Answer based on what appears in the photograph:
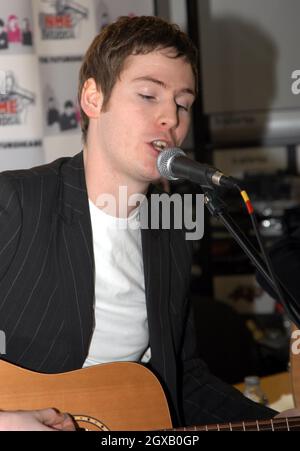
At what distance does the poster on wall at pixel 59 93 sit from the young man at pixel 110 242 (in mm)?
971

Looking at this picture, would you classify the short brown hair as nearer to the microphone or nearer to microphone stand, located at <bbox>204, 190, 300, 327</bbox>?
the microphone

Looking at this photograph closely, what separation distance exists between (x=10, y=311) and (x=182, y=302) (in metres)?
0.45

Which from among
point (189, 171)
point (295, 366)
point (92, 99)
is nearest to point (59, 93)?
point (92, 99)

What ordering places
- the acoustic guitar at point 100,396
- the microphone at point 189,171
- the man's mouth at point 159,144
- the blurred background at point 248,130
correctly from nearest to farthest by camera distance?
1. the microphone at point 189,171
2. the acoustic guitar at point 100,396
3. the man's mouth at point 159,144
4. the blurred background at point 248,130

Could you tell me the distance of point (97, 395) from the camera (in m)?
1.34

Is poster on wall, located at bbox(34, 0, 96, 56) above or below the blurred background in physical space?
above

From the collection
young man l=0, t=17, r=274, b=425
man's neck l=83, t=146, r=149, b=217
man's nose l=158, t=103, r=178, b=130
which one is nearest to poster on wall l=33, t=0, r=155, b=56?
young man l=0, t=17, r=274, b=425

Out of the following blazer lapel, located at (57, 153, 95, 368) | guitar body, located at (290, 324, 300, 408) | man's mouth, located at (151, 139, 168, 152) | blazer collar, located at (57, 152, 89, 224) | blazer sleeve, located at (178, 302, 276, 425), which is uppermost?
man's mouth, located at (151, 139, 168, 152)

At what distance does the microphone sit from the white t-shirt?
377mm

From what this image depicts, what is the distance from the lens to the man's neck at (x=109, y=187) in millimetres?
1498

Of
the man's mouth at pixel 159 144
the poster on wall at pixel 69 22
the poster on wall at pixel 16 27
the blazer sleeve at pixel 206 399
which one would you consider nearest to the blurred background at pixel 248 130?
the poster on wall at pixel 69 22

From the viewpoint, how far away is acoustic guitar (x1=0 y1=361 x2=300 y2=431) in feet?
4.19

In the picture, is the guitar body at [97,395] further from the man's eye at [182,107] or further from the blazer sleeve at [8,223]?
the man's eye at [182,107]

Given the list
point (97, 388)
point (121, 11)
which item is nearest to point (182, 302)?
point (97, 388)
